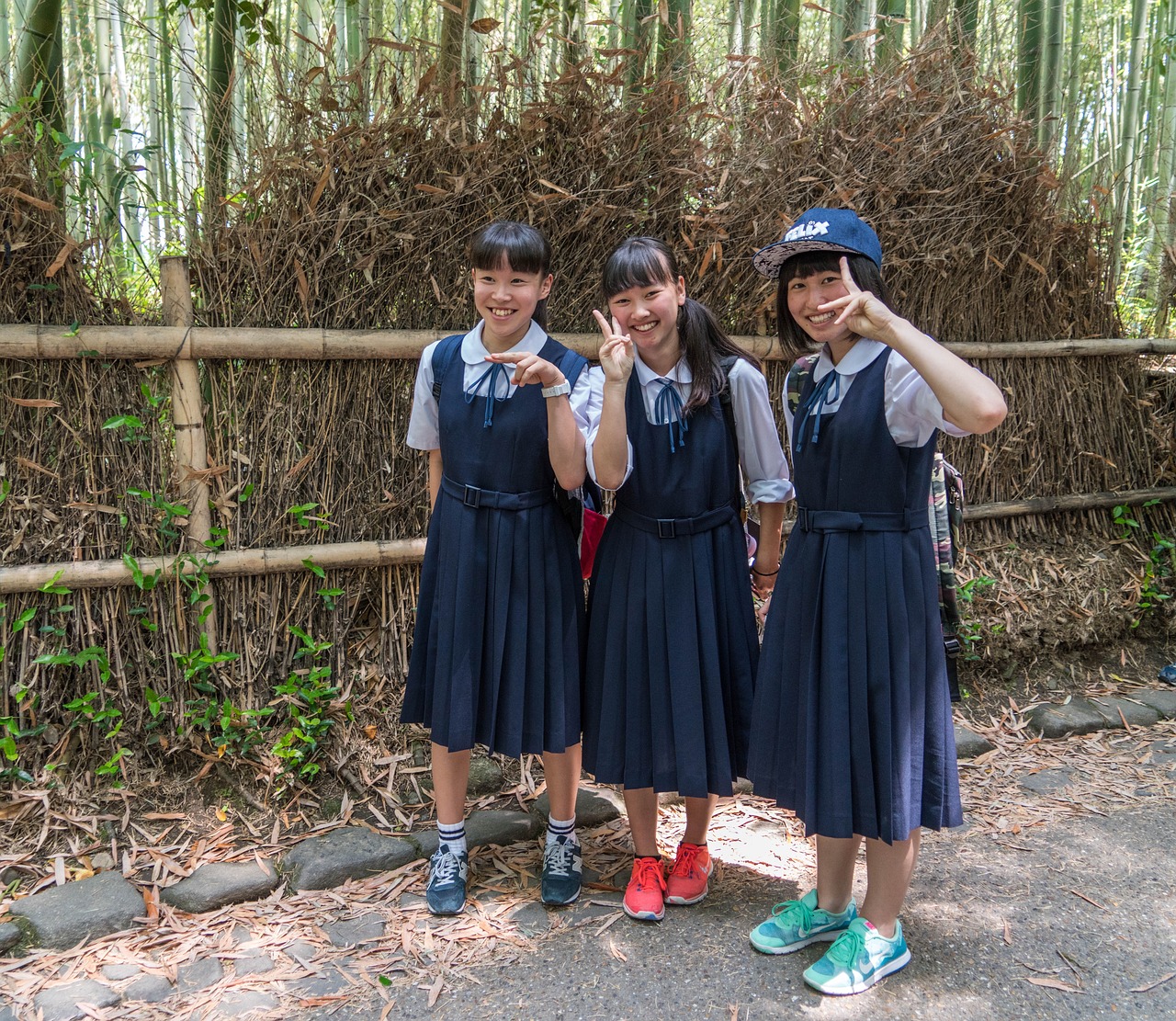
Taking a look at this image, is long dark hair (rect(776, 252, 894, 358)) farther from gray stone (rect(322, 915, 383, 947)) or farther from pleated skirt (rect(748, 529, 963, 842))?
gray stone (rect(322, 915, 383, 947))

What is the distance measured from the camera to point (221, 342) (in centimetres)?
283

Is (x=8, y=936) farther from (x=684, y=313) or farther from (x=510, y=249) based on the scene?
(x=684, y=313)

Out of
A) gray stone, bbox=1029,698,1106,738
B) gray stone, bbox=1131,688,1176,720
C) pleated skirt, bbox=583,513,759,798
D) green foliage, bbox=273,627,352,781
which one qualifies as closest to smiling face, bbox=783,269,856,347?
pleated skirt, bbox=583,513,759,798

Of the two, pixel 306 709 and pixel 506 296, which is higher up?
pixel 506 296

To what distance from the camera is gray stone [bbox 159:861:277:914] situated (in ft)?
8.20

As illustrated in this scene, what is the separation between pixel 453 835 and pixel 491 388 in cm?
121

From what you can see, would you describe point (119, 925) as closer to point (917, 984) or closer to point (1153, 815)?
point (917, 984)

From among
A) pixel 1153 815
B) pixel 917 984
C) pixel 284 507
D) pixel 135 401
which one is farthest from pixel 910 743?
pixel 135 401

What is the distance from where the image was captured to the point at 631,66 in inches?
128

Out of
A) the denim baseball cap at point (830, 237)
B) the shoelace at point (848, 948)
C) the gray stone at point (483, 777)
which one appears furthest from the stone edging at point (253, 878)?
the denim baseball cap at point (830, 237)

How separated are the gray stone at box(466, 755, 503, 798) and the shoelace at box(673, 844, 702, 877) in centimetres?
82

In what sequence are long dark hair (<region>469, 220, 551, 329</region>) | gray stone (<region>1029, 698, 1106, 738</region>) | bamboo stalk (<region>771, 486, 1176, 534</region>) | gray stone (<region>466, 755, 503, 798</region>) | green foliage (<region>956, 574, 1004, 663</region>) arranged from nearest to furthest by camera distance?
long dark hair (<region>469, 220, 551, 329</region>) → gray stone (<region>466, 755, 503, 798</region>) → gray stone (<region>1029, 698, 1106, 738</region>) → green foliage (<region>956, 574, 1004, 663</region>) → bamboo stalk (<region>771, 486, 1176, 534</region>)

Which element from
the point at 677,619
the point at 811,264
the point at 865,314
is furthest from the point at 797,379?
the point at 677,619

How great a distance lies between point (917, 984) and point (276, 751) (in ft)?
6.23
